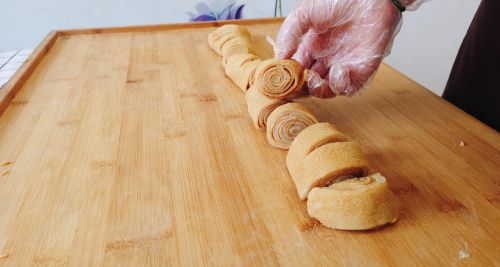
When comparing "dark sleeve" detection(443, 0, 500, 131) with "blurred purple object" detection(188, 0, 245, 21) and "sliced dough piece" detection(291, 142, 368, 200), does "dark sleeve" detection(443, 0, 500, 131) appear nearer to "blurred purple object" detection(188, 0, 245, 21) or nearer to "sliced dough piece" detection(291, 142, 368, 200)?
"sliced dough piece" detection(291, 142, 368, 200)

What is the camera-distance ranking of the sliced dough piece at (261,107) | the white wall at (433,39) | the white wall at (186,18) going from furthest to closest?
the white wall at (186,18)
the white wall at (433,39)
the sliced dough piece at (261,107)

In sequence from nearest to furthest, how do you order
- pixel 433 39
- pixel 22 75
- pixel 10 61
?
pixel 22 75 < pixel 433 39 < pixel 10 61

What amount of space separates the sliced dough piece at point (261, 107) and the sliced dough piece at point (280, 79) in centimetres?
3

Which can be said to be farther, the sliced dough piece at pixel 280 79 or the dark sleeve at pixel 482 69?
the dark sleeve at pixel 482 69

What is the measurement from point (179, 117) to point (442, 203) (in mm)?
951

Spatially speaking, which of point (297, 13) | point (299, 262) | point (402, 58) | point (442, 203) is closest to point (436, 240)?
point (442, 203)

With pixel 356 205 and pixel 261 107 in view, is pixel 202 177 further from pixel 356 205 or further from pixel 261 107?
pixel 356 205

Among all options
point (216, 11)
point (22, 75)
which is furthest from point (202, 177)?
point (216, 11)

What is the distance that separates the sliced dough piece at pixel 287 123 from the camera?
4.17ft

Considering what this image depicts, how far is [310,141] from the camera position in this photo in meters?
1.12

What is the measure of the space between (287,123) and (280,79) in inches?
6.4

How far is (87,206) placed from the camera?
107 cm

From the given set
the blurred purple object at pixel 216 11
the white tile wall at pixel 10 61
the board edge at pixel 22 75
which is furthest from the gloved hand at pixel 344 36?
the blurred purple object at pixel 216 11

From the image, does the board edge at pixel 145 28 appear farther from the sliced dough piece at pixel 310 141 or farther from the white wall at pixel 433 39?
the sliced dough piece at pixel 310 141
